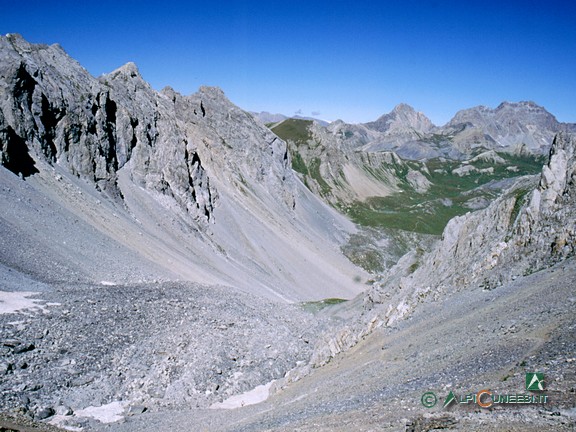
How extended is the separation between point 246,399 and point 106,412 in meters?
8.55

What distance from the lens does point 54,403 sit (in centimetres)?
2370

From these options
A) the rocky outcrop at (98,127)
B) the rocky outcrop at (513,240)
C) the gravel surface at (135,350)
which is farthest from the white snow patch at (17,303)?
the rocky outcrop at (98,127)

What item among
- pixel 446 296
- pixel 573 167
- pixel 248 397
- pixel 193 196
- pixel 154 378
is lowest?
pixel 248 397

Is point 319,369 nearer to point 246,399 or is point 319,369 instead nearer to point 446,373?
point 246,399

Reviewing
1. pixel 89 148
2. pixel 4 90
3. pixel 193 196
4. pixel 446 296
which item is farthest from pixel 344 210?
pixel 446 296

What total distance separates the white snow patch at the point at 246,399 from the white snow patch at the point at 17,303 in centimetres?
1493

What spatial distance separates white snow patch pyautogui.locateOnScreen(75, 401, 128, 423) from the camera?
2380 centimetres

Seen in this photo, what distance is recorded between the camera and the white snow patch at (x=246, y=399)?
88.0ft

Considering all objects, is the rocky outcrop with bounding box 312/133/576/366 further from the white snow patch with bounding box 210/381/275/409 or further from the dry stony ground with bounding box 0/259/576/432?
the white snow patch with bounding box 210/381/275/409

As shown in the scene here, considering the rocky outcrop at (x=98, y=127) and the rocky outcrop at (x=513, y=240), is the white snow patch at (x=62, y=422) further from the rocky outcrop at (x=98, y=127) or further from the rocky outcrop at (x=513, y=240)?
the rocky outcrop at (x=98, y=127)

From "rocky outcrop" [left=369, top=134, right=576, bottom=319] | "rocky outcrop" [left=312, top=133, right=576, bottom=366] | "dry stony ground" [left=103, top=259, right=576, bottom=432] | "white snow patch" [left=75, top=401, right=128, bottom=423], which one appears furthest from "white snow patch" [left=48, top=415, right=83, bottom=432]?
"rocky outcrop" [left=369, top=134, right=576, bottom=319]

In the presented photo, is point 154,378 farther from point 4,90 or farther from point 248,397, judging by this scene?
point 4,90

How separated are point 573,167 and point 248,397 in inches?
1040

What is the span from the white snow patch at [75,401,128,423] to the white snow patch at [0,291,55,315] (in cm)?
976
